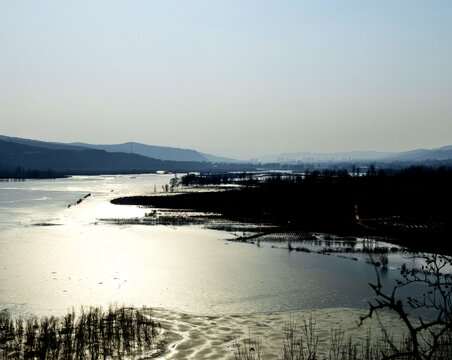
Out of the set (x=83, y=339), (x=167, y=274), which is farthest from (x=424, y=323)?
(x=167, y=274)

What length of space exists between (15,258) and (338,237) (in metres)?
30.1

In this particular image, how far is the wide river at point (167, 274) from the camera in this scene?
79.2 feet

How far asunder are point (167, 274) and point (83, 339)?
15.7m

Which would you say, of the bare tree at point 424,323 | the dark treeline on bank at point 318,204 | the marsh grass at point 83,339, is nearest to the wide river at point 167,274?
the marsh grass at point 83,339

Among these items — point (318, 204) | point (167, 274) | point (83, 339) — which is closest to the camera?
point (83, 339)

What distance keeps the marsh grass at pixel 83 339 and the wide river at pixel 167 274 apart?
4219 mm

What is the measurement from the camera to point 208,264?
3466 cm

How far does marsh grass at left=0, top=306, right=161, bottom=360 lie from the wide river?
4.22 meters

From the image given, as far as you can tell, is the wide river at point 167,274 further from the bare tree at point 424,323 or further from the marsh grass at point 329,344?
the bare tree at point 424,323

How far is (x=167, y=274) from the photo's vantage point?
3186cm

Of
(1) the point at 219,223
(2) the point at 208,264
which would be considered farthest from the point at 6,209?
(2) the point at 208,264

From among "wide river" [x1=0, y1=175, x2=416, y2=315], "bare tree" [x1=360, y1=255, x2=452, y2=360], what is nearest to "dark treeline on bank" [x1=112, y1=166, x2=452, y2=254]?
"wide river" [x1=0, y1=175, x2=416, y2=315]

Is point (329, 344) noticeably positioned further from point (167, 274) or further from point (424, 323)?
point (167, 274)

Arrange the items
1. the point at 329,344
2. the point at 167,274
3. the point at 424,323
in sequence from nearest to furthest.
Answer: the point at 424,323 → the point at 329,344 → the point at 167,274
